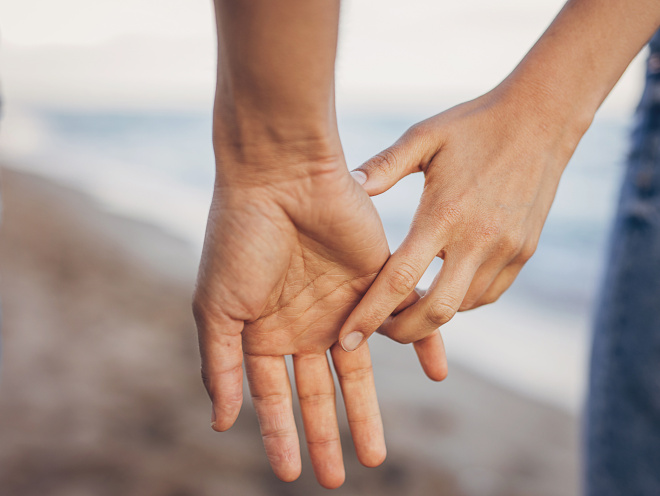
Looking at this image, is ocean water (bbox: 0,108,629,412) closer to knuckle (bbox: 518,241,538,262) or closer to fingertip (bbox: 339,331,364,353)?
knuckle (bbox: 518,241,538,262)

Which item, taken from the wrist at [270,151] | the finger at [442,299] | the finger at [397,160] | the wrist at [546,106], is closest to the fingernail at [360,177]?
the finger at [397,160]

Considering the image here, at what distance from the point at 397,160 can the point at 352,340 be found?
0.48 meters

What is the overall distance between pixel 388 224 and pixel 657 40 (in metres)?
6.16

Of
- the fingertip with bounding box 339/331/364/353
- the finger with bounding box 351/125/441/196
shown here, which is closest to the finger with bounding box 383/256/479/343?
the fingertip with bounding box 339/331/364/353

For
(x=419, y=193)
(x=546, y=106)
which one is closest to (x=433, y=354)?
(x=546, y=106)

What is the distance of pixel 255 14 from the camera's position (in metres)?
0.84

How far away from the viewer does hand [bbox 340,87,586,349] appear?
1.21 m

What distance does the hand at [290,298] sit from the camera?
1069 millimetres

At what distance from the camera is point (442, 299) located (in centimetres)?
120

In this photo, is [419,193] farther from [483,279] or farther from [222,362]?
[222,362]

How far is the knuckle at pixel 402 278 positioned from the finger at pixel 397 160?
210 millimetres

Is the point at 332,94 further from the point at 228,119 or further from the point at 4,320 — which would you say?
the point at 4,320

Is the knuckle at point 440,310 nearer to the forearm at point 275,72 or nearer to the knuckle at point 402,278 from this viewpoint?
the knuckle at point 402,278

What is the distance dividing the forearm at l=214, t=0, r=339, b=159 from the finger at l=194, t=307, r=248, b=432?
1.33 feet
